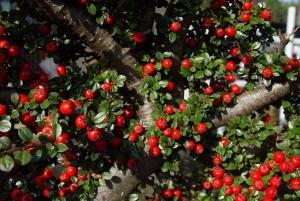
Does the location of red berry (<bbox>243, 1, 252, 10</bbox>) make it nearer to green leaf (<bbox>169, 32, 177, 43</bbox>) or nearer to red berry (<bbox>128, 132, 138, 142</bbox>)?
green leaf (<bbox>169, 32, 177, 43</bbox>)

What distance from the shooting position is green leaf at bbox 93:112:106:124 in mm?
2082

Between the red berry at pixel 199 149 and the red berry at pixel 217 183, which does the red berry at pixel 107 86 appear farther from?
the red berry at pixel 217 183

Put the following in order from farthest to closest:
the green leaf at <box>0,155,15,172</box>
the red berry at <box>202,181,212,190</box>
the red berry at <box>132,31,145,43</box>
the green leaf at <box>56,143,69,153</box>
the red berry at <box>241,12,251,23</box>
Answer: the red berry at <box>202,181,212,190</box> → the red berry at <box>241,12,251,23</box> → the red berry at <box>132,31,145,43</box> → the green leaf at <box>56,143,69,153</box> → the green leaf at <box>0,155,15,172</box>

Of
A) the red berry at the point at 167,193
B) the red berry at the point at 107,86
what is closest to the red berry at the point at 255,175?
the red berry at the point at 167,193

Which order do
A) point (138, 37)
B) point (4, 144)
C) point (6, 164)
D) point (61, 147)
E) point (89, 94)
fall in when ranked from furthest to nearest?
1. point (138, 37)
2. point (89, 94)
3. point (61, 147)
4. point (4, 144)
5. point (6, 164)

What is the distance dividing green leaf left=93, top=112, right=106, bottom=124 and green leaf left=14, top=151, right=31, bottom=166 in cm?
66

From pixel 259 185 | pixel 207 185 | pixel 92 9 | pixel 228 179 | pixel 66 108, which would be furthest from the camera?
pixel 207 185

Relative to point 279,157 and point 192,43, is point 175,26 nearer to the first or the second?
point 192,43

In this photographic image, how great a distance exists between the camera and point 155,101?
2520 millimetres

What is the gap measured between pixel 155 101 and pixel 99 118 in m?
0.53

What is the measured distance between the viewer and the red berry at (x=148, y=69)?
2445mm

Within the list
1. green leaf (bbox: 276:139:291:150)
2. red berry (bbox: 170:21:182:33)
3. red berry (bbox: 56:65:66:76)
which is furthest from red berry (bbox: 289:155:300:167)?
red berry (bbox: 56:65:66:76)

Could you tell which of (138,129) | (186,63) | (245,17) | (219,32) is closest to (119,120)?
(138,129)

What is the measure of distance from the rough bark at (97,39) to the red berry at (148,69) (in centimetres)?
7
